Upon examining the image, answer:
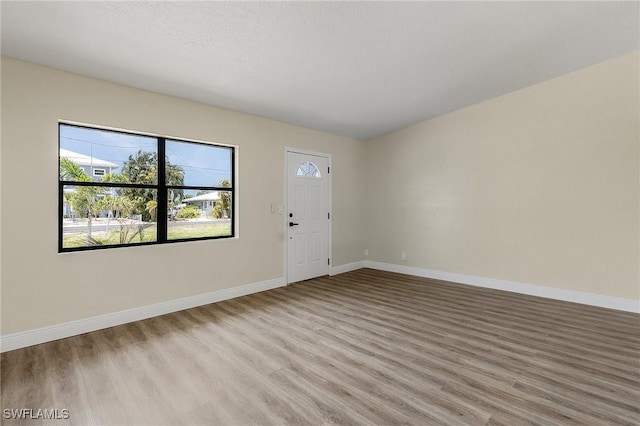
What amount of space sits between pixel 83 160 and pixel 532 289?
235 inches

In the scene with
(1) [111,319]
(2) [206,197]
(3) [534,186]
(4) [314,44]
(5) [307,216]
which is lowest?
(1) [111,319]

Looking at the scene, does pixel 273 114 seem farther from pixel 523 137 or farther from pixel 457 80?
pixel 523 137

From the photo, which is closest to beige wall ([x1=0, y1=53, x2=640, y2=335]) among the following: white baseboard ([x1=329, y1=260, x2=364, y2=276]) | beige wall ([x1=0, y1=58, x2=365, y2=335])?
beige wall ([x1=0, y1=58, x2=365, y2=335])

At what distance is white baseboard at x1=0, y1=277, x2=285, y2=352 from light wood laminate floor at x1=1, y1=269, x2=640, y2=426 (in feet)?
0.32

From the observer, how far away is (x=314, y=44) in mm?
2805

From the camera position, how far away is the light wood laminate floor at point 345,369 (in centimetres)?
185

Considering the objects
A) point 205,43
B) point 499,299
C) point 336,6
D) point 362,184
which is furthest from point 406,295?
point 205,43

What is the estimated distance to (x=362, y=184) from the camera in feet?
20.7

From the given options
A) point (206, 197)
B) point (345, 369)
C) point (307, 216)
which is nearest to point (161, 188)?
point (206, 197)

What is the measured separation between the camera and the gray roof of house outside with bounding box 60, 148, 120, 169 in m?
3.00

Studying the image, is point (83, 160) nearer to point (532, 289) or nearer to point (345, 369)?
point (345, 369)

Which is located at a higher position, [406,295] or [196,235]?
[196,235]

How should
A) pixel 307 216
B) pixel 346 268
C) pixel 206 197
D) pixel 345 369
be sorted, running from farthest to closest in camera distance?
pixel 346 268
pixel 307 216
pixel 206 197
pixel 345 369

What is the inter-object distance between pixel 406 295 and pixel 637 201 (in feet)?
9.83
